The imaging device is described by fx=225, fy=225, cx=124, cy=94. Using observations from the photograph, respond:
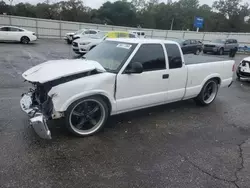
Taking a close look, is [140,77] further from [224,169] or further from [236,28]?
[236,28]

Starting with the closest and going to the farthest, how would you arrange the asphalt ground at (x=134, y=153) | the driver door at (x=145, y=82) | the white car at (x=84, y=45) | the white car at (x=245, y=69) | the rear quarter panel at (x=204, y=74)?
the asphalt ground at (x=134, y=153) < the driver door at (x=145, y=82) < the rear quarter panel at (x=204, y=74) < the white car at (x=245, y=69) < the white car at (x=84, y=45)

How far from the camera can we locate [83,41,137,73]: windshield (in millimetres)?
4391

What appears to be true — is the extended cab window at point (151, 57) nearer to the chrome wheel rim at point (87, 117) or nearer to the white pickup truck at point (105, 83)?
the white pickup truck at point (105, 83)

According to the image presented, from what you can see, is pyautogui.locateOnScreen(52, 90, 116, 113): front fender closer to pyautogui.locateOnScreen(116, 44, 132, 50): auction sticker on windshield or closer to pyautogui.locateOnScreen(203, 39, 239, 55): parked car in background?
pyautogui.locateOnScreen(116, 44, 132, 50): auction sticker on windshield

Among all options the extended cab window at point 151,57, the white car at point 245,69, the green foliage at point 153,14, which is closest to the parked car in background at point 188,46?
the white car at point 245,69

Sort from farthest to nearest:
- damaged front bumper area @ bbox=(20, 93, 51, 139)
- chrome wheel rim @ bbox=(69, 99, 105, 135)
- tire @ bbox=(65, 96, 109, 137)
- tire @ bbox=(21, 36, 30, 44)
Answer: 1. tire @ bbox=(21, 36, 30, 44)
2. chrome wheel rim @ bbox=(69, 99, 105, 135)
3. tire @ bbox=(65, 96, 109, 137)
4. damaged front bumper area @ bbox=(20, 93, 51, 139)

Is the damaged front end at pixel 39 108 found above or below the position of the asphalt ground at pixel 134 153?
above

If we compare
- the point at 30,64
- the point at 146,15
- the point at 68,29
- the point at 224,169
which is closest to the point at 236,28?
the point at 146,15

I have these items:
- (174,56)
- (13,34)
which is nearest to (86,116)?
(174,56)

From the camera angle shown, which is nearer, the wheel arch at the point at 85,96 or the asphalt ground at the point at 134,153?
the asphalt ground at the point at 134,153

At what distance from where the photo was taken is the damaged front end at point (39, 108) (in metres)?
3.34

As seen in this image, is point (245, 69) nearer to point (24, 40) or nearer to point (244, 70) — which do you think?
point (244, 70)

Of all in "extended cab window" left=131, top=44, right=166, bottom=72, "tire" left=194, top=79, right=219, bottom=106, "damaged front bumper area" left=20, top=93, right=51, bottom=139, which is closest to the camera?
"damaged front bumper area" left=20, top=93, right=51, bottom=139

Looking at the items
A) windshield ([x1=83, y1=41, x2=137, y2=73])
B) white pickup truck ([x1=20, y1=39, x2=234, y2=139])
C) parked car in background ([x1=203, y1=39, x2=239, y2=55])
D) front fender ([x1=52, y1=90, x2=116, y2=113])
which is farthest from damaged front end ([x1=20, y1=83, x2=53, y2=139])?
parked car in background ([x1=203, y1=39, x2=239, y2=55])
